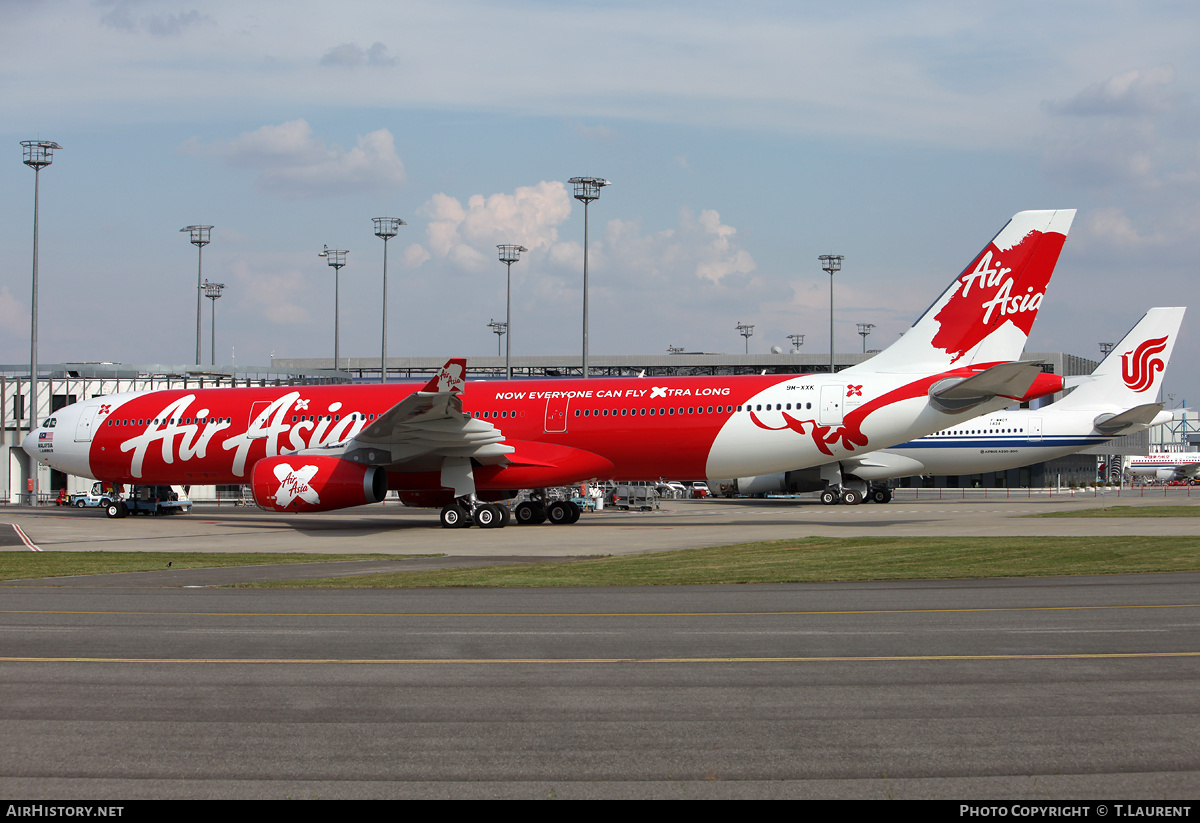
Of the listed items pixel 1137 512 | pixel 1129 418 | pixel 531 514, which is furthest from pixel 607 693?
pixel 1129 418

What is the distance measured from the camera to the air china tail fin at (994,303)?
27.3 metres

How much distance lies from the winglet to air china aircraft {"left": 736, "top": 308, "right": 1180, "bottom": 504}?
22.9 metres

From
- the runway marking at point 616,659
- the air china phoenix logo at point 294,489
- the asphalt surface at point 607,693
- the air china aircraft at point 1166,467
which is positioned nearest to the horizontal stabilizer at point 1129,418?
the asphalt surface at point 607,693

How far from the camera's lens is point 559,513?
32031 mm

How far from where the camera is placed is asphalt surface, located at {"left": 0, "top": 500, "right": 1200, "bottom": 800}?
567cm

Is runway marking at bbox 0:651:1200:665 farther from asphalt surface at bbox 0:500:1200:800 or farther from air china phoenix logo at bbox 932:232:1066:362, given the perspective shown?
air china phoenix logo at bbox 932:232:1066:362

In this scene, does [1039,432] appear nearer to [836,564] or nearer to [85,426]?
[836,564]

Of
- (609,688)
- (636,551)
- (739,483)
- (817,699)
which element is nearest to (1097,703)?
(817,699)

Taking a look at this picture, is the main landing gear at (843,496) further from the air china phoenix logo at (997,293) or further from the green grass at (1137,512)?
the air china phoenix logo at (997,293)

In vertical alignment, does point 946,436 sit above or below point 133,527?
above

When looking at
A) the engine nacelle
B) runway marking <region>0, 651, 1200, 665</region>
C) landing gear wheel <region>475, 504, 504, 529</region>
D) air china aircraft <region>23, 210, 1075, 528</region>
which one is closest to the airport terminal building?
air china aircraft <region>23, 210, 1075, 528</region>

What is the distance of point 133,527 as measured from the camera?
3039 centimetres
